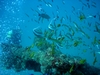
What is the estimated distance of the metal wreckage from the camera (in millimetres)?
9664

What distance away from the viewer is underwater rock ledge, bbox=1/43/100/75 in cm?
969

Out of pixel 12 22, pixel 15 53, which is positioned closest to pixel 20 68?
pixel 15 53

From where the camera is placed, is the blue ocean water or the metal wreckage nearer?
the metal wreckage

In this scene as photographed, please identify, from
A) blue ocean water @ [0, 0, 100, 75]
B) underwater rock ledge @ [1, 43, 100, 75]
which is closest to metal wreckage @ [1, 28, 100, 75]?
underwater rock ledge @ [1, 43, 100, 75]

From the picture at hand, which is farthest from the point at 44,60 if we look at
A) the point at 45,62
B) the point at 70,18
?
the point at 70,18

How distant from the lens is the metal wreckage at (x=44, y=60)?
9.66 meters

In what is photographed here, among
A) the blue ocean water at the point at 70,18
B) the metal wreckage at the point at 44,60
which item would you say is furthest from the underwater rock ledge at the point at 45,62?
the blue ocean water at the point at 70,18

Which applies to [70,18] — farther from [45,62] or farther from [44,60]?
[45,62]

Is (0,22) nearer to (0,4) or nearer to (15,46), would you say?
Result: (0,4)

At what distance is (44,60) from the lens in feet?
33.7

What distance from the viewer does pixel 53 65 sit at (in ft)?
31.9

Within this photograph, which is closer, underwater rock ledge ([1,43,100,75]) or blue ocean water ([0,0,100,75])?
underwater rock ledge ([1,43,100,75])

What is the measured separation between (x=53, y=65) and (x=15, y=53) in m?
4.55

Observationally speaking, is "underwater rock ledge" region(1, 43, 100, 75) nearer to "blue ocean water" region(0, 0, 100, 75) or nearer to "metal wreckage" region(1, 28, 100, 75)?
"metal wreckage" region(1, 28, 100, 75)
